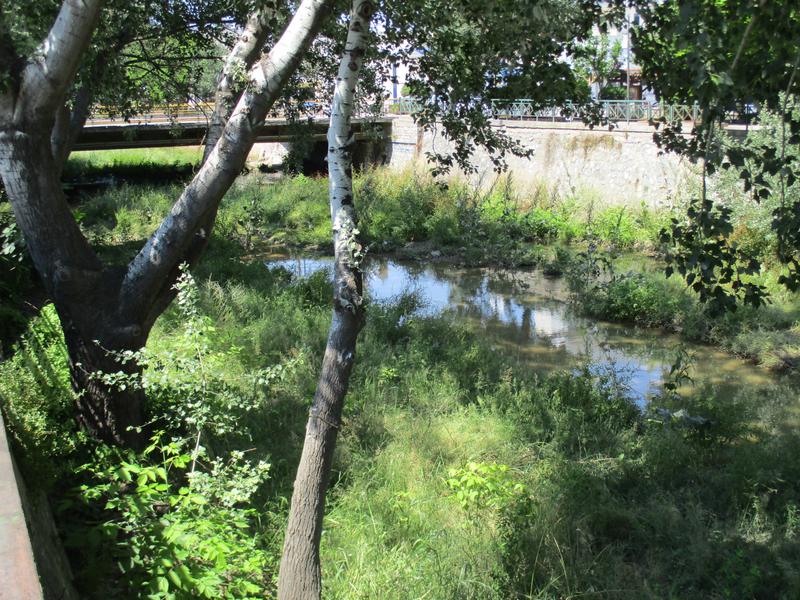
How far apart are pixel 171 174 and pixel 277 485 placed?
2568 cm

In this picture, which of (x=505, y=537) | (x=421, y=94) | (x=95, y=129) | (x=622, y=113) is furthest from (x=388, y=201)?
(x=505, y=537)

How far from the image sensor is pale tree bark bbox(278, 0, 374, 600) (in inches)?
146

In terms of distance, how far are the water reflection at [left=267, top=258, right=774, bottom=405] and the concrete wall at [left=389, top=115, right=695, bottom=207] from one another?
375 centimetres

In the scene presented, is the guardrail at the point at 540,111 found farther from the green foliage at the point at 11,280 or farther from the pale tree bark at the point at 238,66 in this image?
the green foliage at the point at 11,280

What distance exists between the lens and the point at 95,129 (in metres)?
24.4

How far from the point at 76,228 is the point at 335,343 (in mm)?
2660

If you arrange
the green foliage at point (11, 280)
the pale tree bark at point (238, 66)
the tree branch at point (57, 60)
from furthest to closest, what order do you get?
1. the green foliage at point (11, 280)
2. the pale tree bark at point (238, 66)
3. the tree branch at point (57, 60)

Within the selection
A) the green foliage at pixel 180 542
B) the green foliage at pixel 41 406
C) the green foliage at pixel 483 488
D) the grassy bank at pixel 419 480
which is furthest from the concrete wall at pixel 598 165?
the green foliage at pixel 180 542

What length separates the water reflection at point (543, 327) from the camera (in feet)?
34.2

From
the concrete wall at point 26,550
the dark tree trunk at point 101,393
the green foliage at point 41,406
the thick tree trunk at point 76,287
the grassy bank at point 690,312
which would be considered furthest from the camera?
the grassy bank at point 690,312

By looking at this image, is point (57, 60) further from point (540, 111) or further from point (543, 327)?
point (543, 327)

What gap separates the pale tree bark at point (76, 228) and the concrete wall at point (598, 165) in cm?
1355

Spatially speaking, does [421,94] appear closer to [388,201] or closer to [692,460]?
[692,460]

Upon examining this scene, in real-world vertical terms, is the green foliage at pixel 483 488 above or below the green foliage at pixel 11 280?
below
